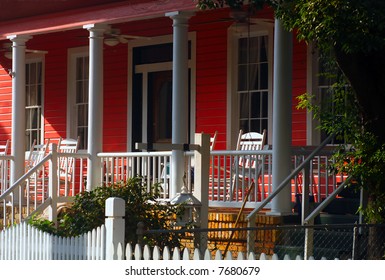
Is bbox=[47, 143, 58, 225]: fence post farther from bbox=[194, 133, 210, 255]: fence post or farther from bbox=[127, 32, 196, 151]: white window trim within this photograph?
bbox=[194, 133, 210, 255]: fence post

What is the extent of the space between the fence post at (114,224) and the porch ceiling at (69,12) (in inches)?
240

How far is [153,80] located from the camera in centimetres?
1783

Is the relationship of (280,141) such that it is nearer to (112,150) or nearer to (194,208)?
(194,208)

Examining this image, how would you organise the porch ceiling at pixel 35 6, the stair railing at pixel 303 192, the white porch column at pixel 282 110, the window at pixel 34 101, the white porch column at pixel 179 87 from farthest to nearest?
the window at pixel 34 101, the porch ceiling at pixel 35 6, the white porch column at pixel 179 87, the white porch column at pixel 282 110, the stair railing at pixel 303 192

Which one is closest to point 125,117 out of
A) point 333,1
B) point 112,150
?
point 112,150

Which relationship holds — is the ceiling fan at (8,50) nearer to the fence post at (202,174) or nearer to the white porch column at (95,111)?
the white porch column at (95,111)

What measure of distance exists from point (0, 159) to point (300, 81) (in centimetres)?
550

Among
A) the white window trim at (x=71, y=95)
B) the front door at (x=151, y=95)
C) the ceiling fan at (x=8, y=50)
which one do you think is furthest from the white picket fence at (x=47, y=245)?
the ceiling fan at (x=8, y=50)

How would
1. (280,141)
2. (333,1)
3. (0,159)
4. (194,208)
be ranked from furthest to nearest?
(0,159) < (280,141) < (194,208) < (333,1)

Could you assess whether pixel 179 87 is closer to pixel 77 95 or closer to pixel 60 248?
pixel 60 248

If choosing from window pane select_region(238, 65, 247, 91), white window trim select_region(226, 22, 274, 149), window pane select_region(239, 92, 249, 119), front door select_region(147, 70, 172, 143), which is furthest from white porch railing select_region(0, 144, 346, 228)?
front door select_region(147, 70, 172, 143)

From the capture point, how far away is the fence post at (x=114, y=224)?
8531mm

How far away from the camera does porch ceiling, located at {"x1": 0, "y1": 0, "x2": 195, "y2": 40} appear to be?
586 inches

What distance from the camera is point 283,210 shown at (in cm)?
1223
